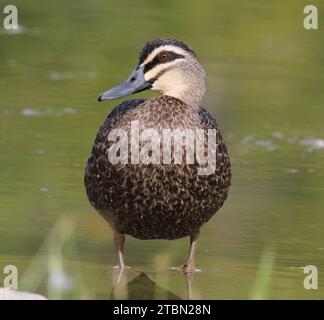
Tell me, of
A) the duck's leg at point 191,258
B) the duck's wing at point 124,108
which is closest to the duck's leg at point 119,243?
the duck's leg at point 191,258

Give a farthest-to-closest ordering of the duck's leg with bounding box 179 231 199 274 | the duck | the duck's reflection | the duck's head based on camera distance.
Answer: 1. the duck's head
2. the duck's leg with bounding box 179 231 199 274
3. the duck
4. the duck's reflection

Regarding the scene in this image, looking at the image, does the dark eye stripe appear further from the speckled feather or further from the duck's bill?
the speckled feather

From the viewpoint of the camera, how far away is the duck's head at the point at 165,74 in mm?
7836

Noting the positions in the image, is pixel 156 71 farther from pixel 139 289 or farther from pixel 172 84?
pixel 139 289

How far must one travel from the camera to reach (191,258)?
7.84 metres

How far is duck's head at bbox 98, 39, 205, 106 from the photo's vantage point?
25.7 ft

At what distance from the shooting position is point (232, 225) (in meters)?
8.54

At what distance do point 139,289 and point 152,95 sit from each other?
5.07 meters

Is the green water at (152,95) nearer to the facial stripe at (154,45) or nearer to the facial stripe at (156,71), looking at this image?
the facial stripe at (156,71)

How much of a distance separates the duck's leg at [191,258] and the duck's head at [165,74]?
2.67ft

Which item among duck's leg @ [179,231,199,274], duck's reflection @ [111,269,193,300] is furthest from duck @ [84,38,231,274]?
duck's reflection @ [111,269,193,300]

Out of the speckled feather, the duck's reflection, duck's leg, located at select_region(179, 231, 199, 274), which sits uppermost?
the speckled feather

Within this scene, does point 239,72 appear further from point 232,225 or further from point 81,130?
point 232,225

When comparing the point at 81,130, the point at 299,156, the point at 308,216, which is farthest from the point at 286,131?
the point at 308,216
